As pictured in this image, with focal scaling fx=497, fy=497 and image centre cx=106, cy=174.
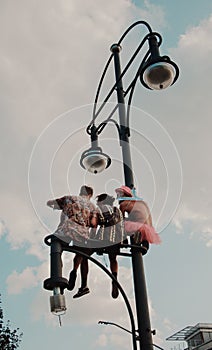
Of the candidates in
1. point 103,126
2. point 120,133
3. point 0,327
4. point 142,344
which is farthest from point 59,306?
point 0,327

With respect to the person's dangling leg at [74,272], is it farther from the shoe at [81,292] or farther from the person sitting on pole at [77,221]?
the shoe at [81,292]

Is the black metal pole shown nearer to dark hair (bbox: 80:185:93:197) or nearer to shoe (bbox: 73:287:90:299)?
dark hair (bbox: 80:185:93:197)

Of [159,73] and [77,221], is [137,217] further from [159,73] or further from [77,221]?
[159,73]

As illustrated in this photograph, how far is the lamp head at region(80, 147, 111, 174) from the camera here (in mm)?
6398

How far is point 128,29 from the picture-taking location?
21.9 feet

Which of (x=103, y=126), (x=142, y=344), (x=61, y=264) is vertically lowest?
(x=142, y=344)

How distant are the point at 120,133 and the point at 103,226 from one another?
1236mm

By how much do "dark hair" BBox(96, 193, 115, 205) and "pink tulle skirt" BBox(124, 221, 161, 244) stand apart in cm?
45

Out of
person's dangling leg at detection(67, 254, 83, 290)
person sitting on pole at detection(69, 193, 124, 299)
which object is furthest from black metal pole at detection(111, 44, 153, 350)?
person's dangling leg at detection(67, 254, 83, 290)

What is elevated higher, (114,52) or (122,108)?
(114,52)

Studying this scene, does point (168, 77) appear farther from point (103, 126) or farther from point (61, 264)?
point (61, 264)

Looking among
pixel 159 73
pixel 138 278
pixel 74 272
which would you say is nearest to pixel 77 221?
pixel 74 272

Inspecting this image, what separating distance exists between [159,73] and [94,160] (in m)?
1.50

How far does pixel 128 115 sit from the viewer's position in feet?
19.8
